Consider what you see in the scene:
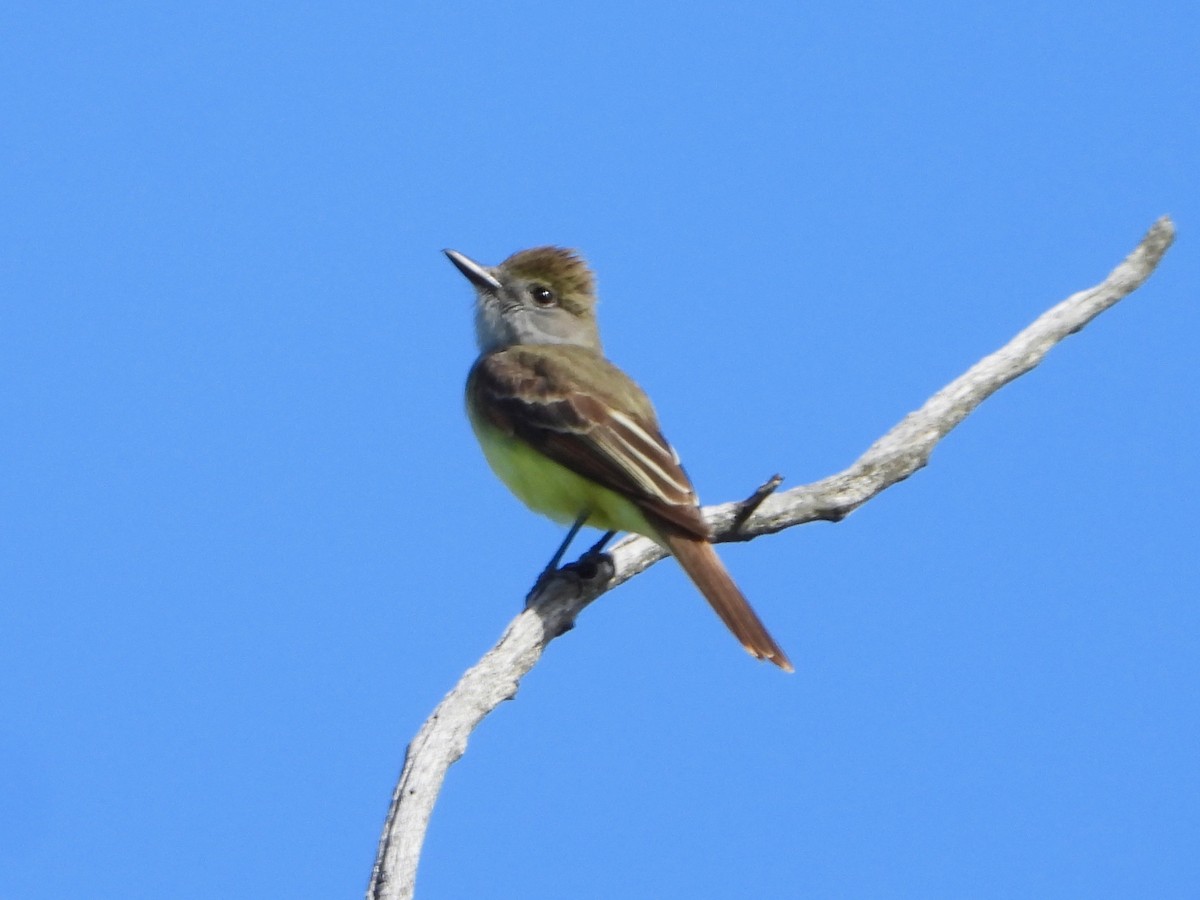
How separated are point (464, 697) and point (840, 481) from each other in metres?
2.56

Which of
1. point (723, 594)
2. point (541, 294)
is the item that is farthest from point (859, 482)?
point (541, 294)

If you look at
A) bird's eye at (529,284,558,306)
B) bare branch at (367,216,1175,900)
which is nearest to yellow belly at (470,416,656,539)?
bare branch at (367,216,1175,900)

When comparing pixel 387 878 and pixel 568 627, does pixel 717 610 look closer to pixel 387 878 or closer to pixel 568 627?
pixel 568 627

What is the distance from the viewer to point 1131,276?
8.16 metres

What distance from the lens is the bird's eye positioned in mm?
9344

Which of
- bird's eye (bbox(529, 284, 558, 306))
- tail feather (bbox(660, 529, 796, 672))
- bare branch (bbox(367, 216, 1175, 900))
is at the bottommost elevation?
tail feather (bbox(660, 529, 796, 672))

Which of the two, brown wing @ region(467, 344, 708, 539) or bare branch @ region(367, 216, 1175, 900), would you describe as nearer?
bare branch @ region(367, 216, 1175, 900)

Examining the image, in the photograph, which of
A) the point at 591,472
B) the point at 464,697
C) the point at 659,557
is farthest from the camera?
the point at 659,557

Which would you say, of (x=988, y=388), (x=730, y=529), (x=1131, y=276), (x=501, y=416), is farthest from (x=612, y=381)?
(x=1131, y=276)

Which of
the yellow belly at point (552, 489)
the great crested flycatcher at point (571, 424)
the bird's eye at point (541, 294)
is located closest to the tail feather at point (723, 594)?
the great crested flycatcher at point (571, 424)

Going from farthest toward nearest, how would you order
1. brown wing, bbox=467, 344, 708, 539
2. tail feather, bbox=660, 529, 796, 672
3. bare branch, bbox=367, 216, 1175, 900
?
brown wing, bbox=467, 344, 708, 539 → bare branch, bbox=367, 216, 1175, 900 → tail feather, bbox=660, 529, 796, 672

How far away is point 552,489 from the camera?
783 centimetres

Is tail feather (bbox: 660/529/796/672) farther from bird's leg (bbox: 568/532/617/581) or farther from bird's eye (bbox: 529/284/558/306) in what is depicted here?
bird's eye (bbox: 529/284/558/306)

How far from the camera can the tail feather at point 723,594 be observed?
22.4ft
